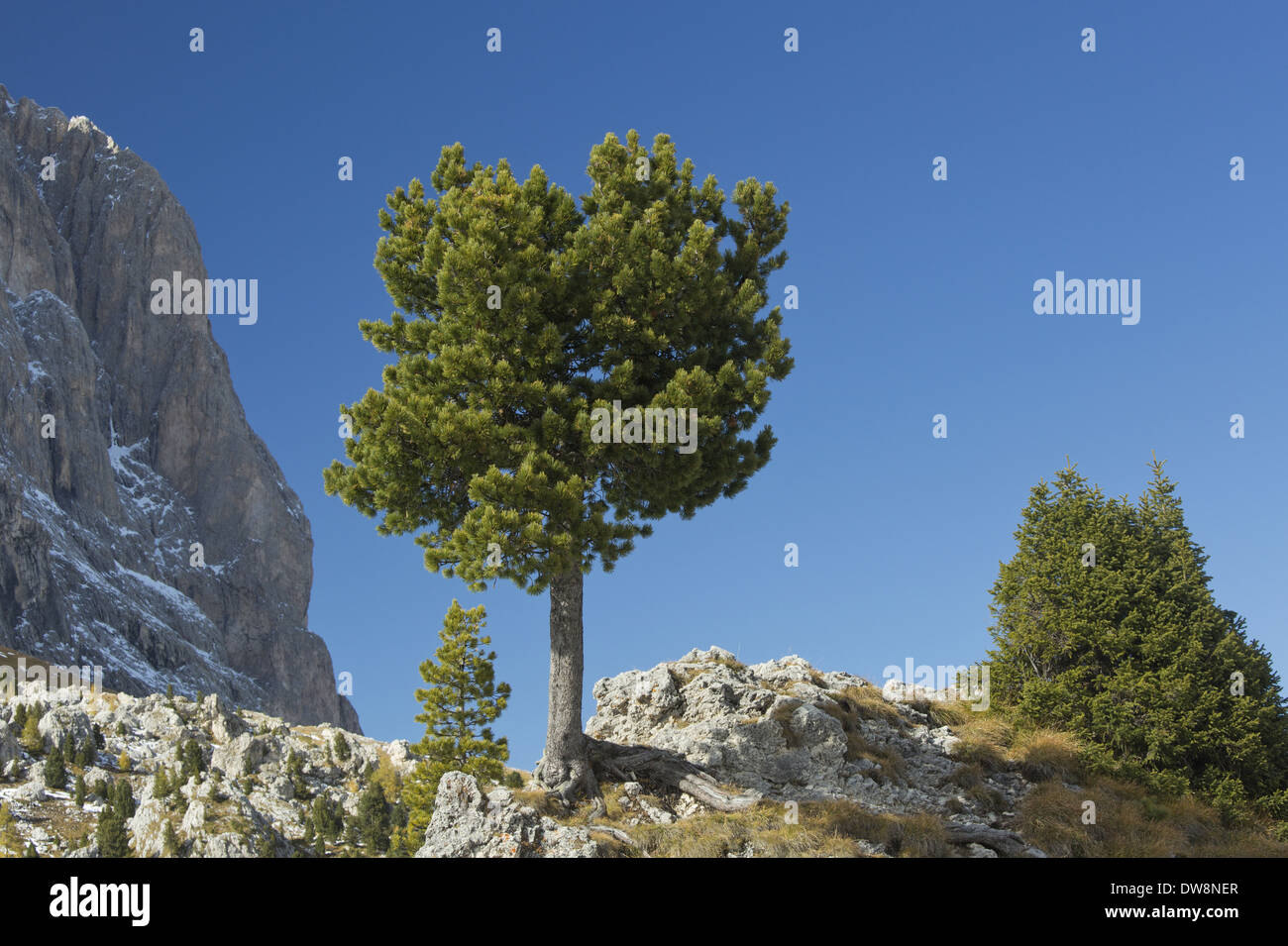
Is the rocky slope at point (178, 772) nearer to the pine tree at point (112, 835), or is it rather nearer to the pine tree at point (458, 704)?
the pine tree at point (112, 835)

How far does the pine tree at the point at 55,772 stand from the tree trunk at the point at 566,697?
88.1 metres

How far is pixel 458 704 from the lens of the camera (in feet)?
160

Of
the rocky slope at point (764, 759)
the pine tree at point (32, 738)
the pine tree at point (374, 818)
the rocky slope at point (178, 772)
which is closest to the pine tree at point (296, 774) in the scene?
the rocky slope at point (178, 772)

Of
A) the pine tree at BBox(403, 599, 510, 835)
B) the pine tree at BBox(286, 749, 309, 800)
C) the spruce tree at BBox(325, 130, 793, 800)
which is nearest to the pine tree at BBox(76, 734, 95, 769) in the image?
the pine tree at BBox(286, 749, 309, 800)

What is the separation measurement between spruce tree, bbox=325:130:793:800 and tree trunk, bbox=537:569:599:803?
4cm

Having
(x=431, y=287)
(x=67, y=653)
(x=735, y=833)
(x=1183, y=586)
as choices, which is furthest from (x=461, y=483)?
(x=67, y=653)

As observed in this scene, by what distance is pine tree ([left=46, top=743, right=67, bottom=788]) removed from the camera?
87125mm

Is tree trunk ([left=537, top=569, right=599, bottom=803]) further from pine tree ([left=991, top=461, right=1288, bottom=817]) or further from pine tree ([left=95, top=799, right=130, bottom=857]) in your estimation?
pine tree ([left=95, top=799, right=130, bottom=857])

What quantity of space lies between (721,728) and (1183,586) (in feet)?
49.9

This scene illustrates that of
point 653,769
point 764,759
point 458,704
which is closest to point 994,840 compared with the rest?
A: point 764,759

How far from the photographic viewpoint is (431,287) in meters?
20.4

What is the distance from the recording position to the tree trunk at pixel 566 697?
19.1 meters

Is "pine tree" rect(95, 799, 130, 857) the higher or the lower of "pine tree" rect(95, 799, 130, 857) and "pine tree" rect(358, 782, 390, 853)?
the higher
